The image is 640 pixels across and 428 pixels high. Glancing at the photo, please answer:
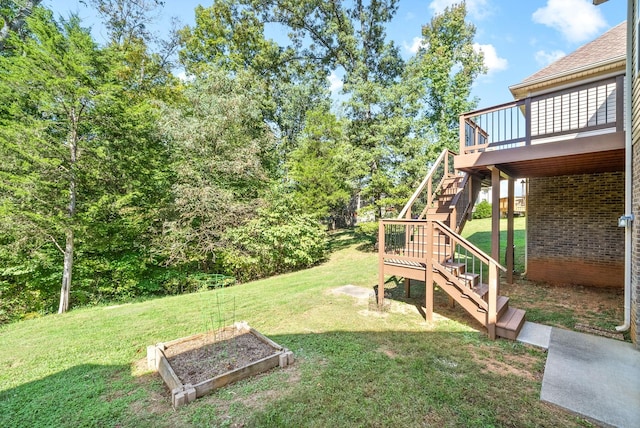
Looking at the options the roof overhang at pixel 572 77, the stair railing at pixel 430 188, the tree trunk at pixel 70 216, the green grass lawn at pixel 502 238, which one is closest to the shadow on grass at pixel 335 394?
the stair railing at pixel 430 188

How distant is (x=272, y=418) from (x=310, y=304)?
3.52 meters

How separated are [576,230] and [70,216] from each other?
13.3 metres

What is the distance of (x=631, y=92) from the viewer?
4.44m

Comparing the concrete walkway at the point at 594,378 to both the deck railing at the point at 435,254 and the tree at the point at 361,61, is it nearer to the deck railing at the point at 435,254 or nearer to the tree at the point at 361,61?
the deck railing at the point at 435,254

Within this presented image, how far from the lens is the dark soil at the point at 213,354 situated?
3.43 meters

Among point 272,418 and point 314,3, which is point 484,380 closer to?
point 272,418

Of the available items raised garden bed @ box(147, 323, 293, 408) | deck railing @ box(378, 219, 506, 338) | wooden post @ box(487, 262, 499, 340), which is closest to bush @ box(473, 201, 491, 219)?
deck railing @ box(378, 219, 506, 338)

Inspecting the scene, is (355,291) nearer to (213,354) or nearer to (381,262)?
(381,262)

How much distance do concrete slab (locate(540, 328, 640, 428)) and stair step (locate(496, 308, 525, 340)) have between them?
435mm

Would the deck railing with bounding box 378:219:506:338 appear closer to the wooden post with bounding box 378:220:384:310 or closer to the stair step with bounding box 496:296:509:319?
the wooden post with bounding box 378:220:384:310

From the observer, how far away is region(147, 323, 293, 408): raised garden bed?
3102 mm

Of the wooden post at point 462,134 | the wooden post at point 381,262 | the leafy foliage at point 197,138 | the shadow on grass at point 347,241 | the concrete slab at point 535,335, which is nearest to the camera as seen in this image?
the concrete slab at point 535,335

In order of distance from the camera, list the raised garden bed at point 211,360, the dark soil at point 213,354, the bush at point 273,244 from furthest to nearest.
Result: the bush at point 273,244
the dark soil at point 213,354
the raised garden bed at point 211,360

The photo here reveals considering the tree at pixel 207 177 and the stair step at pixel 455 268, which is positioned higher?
the tree at pixel 207 177
